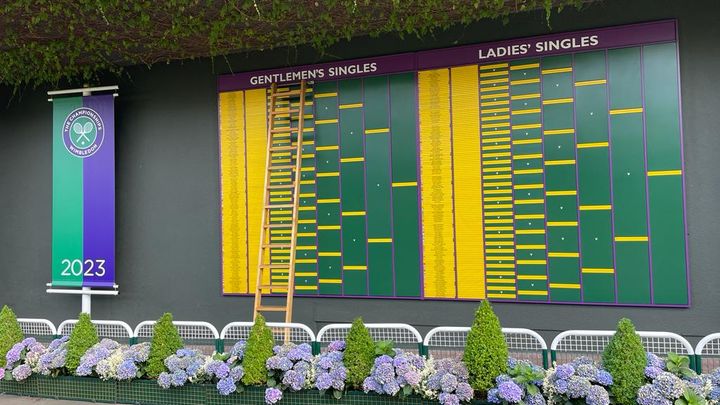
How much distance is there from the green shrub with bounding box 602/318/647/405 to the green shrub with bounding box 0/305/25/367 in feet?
16.5

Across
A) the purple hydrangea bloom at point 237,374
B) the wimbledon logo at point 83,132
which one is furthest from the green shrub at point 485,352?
the wimbledon logo at point 83,132

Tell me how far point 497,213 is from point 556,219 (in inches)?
22.9

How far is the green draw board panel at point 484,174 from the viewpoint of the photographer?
5391 millimetres

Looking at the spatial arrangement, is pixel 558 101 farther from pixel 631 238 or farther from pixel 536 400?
pixel 536 400

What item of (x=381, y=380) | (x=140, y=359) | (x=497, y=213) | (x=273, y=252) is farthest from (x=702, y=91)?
(x=140, y=359)

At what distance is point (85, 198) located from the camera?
23.6ft

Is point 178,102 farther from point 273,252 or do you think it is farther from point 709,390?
point 709,390

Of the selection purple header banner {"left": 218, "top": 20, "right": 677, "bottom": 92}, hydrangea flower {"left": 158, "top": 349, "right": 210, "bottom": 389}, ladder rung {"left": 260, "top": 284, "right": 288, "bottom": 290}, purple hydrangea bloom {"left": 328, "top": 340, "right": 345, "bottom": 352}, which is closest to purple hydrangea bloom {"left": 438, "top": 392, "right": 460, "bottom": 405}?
purple hydrangea bloom {"left": 328, "top": 340, "right": 345, "bottom": 352}

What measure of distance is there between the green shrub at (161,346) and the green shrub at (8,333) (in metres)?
1.52

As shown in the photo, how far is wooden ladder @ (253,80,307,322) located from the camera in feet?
21.2

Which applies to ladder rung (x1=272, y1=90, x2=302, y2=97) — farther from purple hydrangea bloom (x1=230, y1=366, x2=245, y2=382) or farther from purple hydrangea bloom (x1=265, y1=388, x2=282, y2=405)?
purple hydrangea bloom (x1=265, y1=388, x2=282, y2=405)

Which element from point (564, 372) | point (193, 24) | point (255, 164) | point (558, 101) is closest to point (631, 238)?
point (558, 101)

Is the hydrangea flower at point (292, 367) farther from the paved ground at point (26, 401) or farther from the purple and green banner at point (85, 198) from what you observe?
the purple and green banner at point (85, 198)

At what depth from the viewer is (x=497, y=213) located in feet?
19.1
